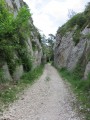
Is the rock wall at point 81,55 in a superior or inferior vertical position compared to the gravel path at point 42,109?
superior

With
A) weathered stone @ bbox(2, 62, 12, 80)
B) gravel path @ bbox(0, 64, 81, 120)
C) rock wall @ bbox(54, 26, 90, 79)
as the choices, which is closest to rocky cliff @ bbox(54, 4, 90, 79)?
rock wall @ bbox(54, 26, 90, 79)

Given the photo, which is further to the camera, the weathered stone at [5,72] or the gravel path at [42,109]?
the weathered stone at [5,72]

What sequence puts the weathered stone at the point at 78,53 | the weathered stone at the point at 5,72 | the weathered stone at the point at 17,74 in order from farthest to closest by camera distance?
1. the weathered stone at the point at 78,53
2. the weathered stone at the point at 17,74
3. the weathered stone at the point at 5,72

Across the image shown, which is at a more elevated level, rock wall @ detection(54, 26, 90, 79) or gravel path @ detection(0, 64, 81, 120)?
rock wall @ detection(54, 26, 90, 79)

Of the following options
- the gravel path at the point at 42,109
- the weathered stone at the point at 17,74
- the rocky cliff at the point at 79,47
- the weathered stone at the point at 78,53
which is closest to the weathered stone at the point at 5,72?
the weathered stone at the point at 17,74

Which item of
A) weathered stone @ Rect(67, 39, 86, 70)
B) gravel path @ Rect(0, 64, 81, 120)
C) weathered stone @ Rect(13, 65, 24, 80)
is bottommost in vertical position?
gravel path @ Rect(0, 64, 81, 120)

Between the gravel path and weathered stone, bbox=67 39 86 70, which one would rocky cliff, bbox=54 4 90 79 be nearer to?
weathered stone, bbox=67 39 86 70

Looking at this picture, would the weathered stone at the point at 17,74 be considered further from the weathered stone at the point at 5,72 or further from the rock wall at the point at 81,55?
the rock wall at the point at 81,55

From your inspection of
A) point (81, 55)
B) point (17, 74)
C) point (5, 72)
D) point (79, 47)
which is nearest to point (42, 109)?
point (5, 72)

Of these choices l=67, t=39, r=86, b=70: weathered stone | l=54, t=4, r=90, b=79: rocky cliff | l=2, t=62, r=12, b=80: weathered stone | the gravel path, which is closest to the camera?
the gravel path

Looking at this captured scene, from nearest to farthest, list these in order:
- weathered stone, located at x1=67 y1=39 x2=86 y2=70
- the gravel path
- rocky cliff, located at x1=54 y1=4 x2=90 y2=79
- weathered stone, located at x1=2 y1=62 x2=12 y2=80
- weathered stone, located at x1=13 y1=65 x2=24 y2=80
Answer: the gravel path
weathered stone, located at x1=2 y1=62 x2=12 y2=80
weathered stone, located at x1=13 y1=65 x2=24 y2=80
rocky cliff, located at x1=54 y1=4 x2=90 y2=79
weathered stone, located at x1=67 y1=39 x2=86 y2=70

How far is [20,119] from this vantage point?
8.82 m

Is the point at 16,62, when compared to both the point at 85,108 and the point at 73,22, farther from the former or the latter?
the point at 73,22

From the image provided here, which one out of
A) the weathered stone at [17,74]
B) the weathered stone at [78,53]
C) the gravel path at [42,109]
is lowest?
the gravel path at [42,109]
